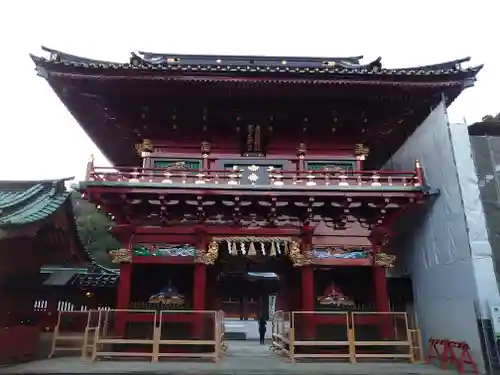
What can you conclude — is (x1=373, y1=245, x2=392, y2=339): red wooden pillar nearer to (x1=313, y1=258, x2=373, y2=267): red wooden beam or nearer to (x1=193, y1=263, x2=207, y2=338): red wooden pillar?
(x1=313, y1=258, x2=373, y2=267): red wooden beam

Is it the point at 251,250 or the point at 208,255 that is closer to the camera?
the point at 208,255

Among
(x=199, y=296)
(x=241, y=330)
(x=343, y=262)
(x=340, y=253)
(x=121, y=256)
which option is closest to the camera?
(x=199, y=296)

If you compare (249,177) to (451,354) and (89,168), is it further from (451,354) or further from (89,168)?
(451,354)

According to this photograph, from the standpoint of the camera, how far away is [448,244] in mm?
12680

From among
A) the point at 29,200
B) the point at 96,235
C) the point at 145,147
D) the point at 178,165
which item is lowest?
the point at 29,200

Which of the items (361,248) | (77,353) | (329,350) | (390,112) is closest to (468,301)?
(361,248)

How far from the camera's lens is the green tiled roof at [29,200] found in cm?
1062

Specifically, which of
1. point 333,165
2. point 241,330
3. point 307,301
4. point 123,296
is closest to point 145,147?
point 123,296

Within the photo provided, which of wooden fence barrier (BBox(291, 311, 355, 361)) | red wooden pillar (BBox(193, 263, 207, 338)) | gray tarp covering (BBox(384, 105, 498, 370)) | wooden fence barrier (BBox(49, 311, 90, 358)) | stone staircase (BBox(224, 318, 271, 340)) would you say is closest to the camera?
gray tarp covering (BBox(384, 105, 498, 370))

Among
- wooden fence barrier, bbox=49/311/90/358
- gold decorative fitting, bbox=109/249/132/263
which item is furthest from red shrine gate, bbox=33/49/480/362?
wooden fence barrier, bbox=49/311/90/358

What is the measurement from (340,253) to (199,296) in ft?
16.7

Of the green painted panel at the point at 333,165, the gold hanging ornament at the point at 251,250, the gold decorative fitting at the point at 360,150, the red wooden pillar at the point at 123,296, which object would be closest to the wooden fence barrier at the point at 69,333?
the red wooden pillar at the point at 123,296

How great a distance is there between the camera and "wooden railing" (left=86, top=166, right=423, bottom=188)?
13352mm

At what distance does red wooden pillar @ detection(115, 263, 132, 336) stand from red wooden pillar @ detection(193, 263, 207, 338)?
2.25 metres
